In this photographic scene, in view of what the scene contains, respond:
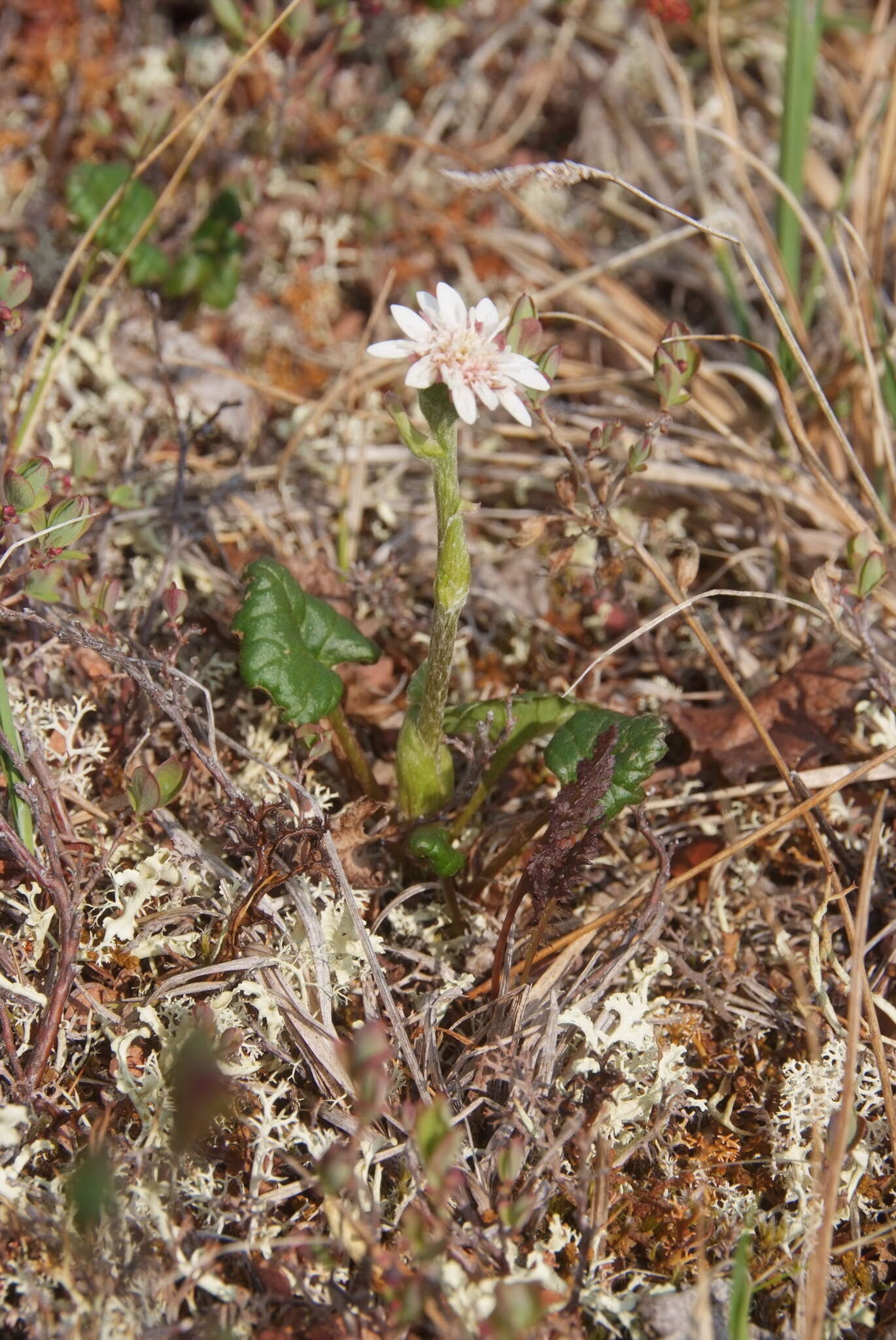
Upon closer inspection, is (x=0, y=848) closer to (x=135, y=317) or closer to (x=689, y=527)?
(x=135, y=317)

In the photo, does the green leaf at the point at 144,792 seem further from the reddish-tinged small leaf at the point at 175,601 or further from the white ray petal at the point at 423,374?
the white ray petal at the point at 423,374

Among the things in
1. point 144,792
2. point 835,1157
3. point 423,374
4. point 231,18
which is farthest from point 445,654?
point 231,18

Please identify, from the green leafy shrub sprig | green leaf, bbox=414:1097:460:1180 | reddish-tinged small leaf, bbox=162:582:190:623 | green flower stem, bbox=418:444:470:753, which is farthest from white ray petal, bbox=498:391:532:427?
the green leafy shrub sprig

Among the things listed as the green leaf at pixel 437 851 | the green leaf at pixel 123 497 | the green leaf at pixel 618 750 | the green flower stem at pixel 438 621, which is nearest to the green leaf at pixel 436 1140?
the green leaf at pixel 437 851

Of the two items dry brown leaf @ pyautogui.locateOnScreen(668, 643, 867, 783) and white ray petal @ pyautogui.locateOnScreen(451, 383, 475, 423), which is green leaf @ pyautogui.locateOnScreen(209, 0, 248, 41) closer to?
white ray petal @ pyautogui.locateOnScreen(451, 383, 475, 423)

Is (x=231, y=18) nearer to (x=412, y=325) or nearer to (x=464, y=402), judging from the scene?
(x=412, y=325)

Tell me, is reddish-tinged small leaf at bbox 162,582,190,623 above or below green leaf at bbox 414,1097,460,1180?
above
